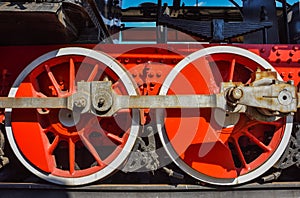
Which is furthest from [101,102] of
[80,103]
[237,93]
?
[237,93]

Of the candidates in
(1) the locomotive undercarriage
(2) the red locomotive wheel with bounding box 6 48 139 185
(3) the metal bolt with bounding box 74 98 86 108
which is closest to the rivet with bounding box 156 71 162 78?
(1) the locomotive undercarriage

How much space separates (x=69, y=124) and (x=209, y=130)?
0.80m

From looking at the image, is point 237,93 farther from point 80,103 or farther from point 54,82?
point 54,82

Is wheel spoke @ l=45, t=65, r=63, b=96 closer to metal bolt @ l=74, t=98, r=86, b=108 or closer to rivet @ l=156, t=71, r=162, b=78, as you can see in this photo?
metal bolt @ l=74, t=98, r=86, b=108

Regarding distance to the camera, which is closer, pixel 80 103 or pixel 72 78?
pixel 80 103

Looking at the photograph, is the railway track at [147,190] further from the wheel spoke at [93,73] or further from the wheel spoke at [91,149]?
the wheel spoke at [93,73]

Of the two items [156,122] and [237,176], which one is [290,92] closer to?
[237,176]

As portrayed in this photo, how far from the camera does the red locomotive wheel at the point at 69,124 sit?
185 cm

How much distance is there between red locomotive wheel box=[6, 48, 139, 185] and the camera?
1.85 metres

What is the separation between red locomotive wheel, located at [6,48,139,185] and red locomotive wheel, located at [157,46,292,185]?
236 millimetres

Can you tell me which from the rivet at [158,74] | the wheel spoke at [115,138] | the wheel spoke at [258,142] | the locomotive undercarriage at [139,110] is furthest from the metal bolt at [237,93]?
the wheel spoke at [115,138]

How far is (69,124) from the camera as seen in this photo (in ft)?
6.31

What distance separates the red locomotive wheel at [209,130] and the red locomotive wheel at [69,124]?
24 centimetres

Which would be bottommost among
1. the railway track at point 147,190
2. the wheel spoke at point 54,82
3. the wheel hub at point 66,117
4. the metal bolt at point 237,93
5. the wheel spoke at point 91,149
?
the railway track at point 147,190
